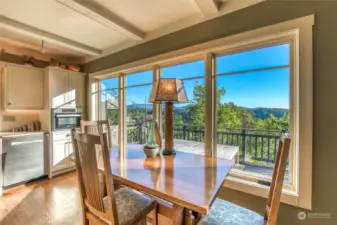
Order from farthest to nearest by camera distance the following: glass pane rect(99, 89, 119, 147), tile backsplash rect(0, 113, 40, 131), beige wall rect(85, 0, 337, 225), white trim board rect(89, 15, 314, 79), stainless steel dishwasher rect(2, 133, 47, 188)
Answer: glass pane rect(99, 89, 119, 147), tile backsplash rect(0, 113, 40, 131), stainless steel dishwasher rect(2, 133, 47, 188), white trim board rect(89, 15, 314, 79), beige wall rect(85, 0, 337, 225)

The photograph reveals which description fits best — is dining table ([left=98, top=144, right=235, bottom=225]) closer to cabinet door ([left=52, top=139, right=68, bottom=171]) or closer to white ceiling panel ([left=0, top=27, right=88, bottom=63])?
cabinet door ([left=52, top=139, right=68, bottom=171])

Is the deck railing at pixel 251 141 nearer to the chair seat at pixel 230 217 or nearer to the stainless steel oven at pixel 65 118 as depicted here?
the chair seat at pixel 230 217

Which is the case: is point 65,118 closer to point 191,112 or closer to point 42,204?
point 42,204

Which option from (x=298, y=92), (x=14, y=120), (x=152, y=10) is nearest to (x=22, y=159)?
(x=14, y=120)

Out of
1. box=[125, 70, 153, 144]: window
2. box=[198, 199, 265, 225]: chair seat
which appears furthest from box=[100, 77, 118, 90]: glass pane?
box=[198, 199, 265, 225]: chair seat

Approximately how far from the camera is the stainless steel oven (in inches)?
136

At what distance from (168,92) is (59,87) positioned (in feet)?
9.86

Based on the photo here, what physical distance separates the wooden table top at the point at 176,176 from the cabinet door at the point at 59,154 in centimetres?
238

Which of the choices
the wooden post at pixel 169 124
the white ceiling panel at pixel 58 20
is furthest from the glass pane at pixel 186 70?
the white ceiling panel at pixel 58 20

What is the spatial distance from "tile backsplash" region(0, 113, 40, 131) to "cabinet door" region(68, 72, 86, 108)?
83cm

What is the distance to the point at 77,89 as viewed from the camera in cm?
397

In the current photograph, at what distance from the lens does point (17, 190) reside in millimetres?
2836

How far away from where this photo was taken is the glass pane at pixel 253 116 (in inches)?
72.9

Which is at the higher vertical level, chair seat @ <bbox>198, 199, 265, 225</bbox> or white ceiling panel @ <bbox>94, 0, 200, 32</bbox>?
white ceiling panel @ <bbox>94, 0, 200, 32</bbox>
